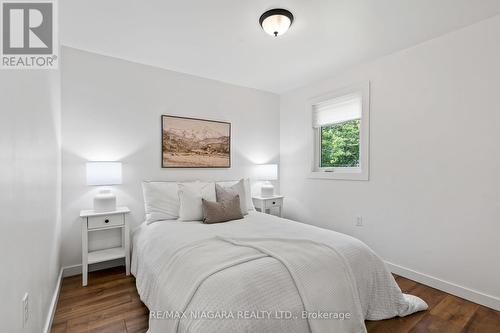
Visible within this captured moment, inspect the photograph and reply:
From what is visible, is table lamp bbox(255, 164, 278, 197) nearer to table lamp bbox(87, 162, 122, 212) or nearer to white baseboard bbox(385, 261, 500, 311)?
white baseboard bbox(385, 261, 500, 311)

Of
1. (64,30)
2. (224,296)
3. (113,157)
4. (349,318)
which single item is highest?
(64,30)

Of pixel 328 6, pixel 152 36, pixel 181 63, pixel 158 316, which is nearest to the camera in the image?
pixel 158 316

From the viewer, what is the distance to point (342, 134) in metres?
3.38

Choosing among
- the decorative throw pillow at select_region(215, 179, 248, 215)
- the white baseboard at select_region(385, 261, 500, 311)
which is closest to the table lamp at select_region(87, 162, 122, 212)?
the decorative throw pillow at select_region(215, 179, 248, 215)

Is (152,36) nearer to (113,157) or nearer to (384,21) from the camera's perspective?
(113,157)

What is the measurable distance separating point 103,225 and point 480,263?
360 centimetres

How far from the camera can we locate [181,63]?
2951mm

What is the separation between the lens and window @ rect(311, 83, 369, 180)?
9.85 feet

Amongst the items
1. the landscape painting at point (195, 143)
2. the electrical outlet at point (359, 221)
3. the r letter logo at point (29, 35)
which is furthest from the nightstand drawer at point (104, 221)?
the electrical outlet at point (359, 221)

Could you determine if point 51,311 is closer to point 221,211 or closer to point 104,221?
point 104,221

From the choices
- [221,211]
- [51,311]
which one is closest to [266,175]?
[221,211]

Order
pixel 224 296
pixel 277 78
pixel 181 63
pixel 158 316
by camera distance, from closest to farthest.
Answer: pixel 224 296 < pixel 158 316 < pixel 181 63 < pixel 277 78

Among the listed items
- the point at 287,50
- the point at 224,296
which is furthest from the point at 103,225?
the point at 287,50

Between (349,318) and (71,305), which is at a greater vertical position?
(349,318)
